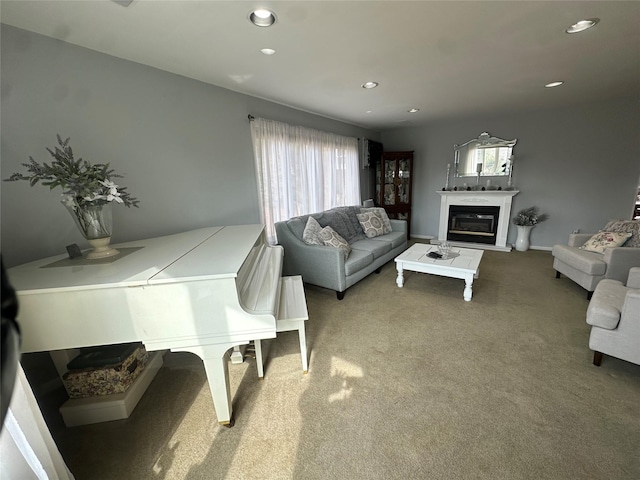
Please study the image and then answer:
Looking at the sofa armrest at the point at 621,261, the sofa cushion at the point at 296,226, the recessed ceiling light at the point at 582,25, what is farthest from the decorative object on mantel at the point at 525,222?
the sofa cushion at the point at 296,226

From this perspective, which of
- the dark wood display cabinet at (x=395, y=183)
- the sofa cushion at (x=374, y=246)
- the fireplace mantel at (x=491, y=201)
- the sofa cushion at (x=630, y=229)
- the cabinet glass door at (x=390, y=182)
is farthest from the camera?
the cabinet glass door at (x=390, y=182)

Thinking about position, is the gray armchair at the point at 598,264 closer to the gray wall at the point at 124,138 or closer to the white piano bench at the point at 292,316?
the white piano bench at the point at 292,316

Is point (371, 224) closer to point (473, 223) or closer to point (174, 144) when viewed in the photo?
point (473, 223)

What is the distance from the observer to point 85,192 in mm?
1359

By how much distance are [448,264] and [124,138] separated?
3.26m

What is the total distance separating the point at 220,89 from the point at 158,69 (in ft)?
1.97

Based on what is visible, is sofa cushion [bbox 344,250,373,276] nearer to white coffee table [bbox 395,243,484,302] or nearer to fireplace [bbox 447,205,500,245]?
white coffee table [bbox 395,243,484,302]

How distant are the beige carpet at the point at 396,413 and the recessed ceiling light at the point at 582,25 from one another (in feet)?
7.49

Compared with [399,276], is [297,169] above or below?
above

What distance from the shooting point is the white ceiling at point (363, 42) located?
147 cm

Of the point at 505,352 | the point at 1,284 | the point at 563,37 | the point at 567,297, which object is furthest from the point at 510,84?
the point at 1,284

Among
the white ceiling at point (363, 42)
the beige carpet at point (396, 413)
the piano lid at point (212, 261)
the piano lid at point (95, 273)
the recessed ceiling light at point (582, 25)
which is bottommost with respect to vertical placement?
the beige carpet at point (396, 413)

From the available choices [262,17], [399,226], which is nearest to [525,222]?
[399,226]

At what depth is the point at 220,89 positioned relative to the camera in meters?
2.66
